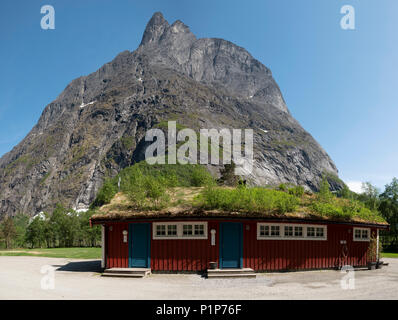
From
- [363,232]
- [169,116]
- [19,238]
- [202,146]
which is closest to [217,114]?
[169,116]

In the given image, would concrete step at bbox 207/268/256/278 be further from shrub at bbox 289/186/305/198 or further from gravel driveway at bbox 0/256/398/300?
shrub at bbox 289/186/305/198

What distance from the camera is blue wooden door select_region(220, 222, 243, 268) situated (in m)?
14.9

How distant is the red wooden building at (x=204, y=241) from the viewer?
14.9 m

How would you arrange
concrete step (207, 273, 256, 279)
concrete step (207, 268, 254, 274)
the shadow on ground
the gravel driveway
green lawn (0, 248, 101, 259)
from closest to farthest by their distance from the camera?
1. the gravel driveway
2. concrete step (207, 273, 256, 279)
3. concrete step (207, 268, 254, 274)
4. the shadow on ground
5. green lawn (0, 248, 101, 259)

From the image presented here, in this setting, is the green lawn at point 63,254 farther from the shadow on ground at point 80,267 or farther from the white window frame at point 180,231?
the white window frame at point 180,231

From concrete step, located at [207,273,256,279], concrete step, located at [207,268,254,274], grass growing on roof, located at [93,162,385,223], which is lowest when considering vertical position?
concrete step, located at [207,273,256,279]

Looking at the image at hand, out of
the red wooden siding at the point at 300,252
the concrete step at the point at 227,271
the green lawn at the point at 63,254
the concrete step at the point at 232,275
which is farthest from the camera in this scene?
the green lawn at the point at 63,254

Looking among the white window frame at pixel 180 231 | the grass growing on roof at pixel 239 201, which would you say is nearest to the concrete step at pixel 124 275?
the white window frame at pixel 180 231

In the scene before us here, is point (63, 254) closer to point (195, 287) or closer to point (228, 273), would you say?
point (228, 273)

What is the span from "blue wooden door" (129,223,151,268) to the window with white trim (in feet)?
40.2

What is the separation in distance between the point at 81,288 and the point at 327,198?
45.6 ft
